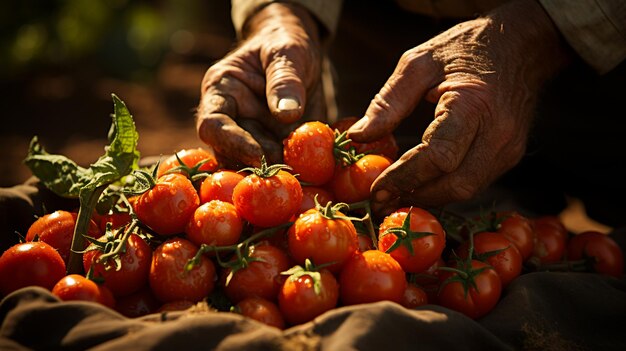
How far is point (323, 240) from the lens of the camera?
1.45 meters

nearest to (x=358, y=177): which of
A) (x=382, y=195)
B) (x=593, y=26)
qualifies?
(x=382, y=195)

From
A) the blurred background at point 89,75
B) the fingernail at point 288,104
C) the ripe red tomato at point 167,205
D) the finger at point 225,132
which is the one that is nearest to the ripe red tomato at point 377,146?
the fingernail at point 288,104

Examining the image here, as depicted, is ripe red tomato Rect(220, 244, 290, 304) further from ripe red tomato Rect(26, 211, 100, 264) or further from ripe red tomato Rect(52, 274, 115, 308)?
ripe red tomato Rect(26, 211, 100, 264)

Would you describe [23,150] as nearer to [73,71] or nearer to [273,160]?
[73,71]

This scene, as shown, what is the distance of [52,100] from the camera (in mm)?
5281

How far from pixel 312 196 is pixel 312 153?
0.40 ft

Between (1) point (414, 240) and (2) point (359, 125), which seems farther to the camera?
(2) point (359, 125)

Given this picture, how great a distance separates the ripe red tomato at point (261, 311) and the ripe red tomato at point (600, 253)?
1111 millimetres

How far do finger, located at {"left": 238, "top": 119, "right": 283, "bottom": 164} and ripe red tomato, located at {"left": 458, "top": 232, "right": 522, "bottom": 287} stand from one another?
0.61m

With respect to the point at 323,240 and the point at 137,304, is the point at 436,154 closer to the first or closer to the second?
the point at 323,240

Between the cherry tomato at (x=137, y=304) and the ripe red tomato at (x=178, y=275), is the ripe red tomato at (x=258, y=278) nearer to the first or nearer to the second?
the ripe red tomato at (x=178, y=275)

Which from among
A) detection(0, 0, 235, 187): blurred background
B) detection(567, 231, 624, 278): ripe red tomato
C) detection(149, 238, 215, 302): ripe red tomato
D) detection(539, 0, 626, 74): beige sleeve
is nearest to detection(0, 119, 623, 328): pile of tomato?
detection(149, 238, 215, 302): ripe red tomato

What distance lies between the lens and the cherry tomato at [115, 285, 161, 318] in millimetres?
1528

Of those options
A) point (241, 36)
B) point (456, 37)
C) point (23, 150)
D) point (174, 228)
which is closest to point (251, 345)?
point (174, 228)
